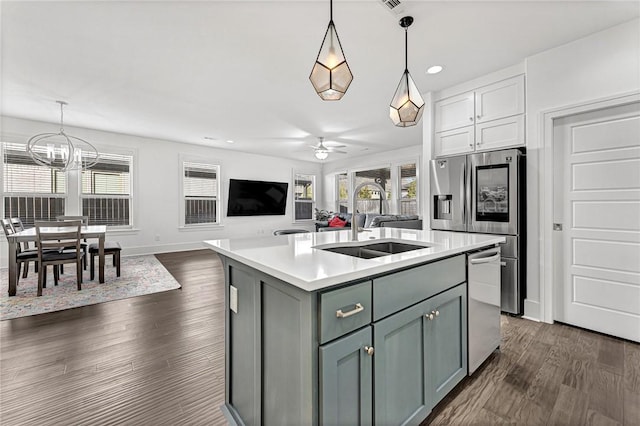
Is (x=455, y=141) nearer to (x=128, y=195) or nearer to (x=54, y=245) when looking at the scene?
(x=54, y=245)

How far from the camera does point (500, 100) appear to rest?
2.99 m

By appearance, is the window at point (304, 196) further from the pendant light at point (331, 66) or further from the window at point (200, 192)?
the pendant light at point (331, 66)

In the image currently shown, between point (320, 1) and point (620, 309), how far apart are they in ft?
11.3

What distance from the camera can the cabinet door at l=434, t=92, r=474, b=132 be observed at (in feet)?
10.6

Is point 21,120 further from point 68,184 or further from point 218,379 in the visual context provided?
point 218,379

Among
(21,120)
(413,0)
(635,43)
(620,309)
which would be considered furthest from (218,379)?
(21,120)

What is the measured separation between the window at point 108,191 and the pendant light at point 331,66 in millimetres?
5908

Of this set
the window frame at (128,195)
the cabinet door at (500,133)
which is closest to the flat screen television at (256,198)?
the window frame at (128,195)

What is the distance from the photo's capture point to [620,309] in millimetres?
2307

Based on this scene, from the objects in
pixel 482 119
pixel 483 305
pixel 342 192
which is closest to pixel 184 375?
pixel 483 305

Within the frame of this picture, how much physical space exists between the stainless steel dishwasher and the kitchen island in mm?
102

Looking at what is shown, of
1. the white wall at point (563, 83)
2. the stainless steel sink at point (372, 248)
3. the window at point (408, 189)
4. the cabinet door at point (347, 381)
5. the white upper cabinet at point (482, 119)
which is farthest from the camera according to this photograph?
the window at point (408, 189)

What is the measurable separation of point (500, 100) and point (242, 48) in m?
2.74

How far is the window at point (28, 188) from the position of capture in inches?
187
